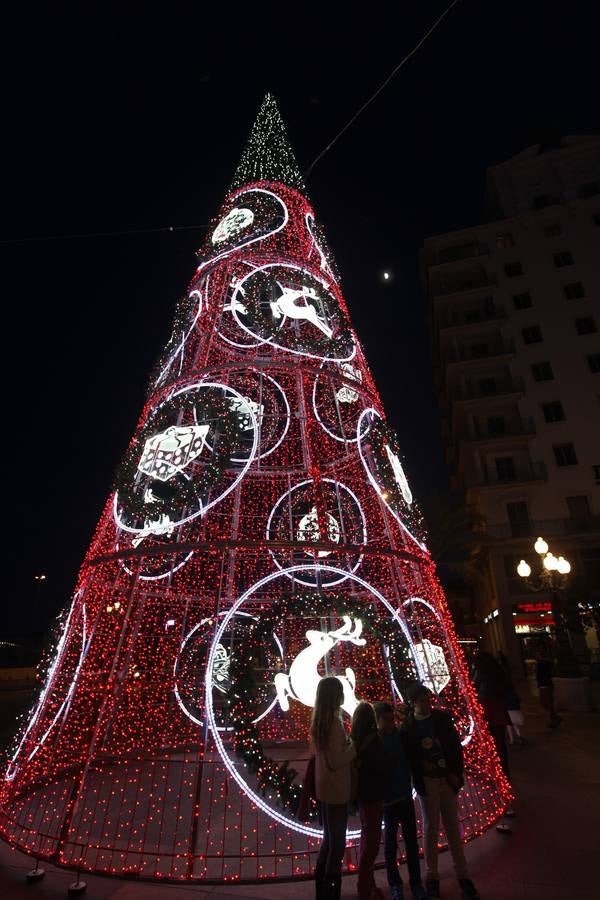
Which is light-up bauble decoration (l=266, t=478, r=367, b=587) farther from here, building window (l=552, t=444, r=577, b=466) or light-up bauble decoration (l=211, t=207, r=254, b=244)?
building window (l=552, t=444, r=577, b=466)

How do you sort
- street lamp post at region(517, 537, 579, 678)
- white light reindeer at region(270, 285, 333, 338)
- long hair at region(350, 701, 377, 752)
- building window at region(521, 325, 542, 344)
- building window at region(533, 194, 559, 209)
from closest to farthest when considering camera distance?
long hair at region(350, 701, 377, 752) → white light reindeer at region(270, 285, 333, 338) → street lamp post at region(517, 537, 579, 678) → building window at region(521, 325, 542, 344) → building window at region(533, 194, 559, 209)

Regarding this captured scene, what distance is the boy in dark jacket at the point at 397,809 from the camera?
3.39 metres

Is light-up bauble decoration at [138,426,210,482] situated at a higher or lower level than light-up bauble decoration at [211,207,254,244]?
lower

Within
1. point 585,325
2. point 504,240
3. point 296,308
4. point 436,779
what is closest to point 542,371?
point 585,325

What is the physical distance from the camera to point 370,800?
3.25 m

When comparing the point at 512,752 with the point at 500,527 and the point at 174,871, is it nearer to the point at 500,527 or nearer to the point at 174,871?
the point at 174,871

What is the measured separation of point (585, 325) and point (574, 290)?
2.24 m

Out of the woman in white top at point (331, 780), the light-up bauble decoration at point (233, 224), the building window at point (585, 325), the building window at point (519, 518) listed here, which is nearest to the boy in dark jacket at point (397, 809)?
the woman in white top at point (331, 780)

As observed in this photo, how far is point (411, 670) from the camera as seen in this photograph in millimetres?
4676

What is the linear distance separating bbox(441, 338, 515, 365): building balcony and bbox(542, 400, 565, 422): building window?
3310 millimetres

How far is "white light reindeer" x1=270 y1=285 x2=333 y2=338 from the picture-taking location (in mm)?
6703

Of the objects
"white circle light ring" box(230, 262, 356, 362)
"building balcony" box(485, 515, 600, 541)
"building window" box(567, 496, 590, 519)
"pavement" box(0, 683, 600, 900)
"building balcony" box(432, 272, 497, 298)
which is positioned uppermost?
"building balcony" box(432, 272, 497, 298)

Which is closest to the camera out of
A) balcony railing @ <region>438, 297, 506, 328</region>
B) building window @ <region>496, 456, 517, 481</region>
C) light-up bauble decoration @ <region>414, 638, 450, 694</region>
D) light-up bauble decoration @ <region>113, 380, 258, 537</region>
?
light-up bauble decoration @ <region>414, 638, 450, 694</region>

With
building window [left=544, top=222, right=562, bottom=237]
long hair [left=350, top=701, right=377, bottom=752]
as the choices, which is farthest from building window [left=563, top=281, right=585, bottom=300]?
long hair [left=350, top=701, right=377, bottom=752]
